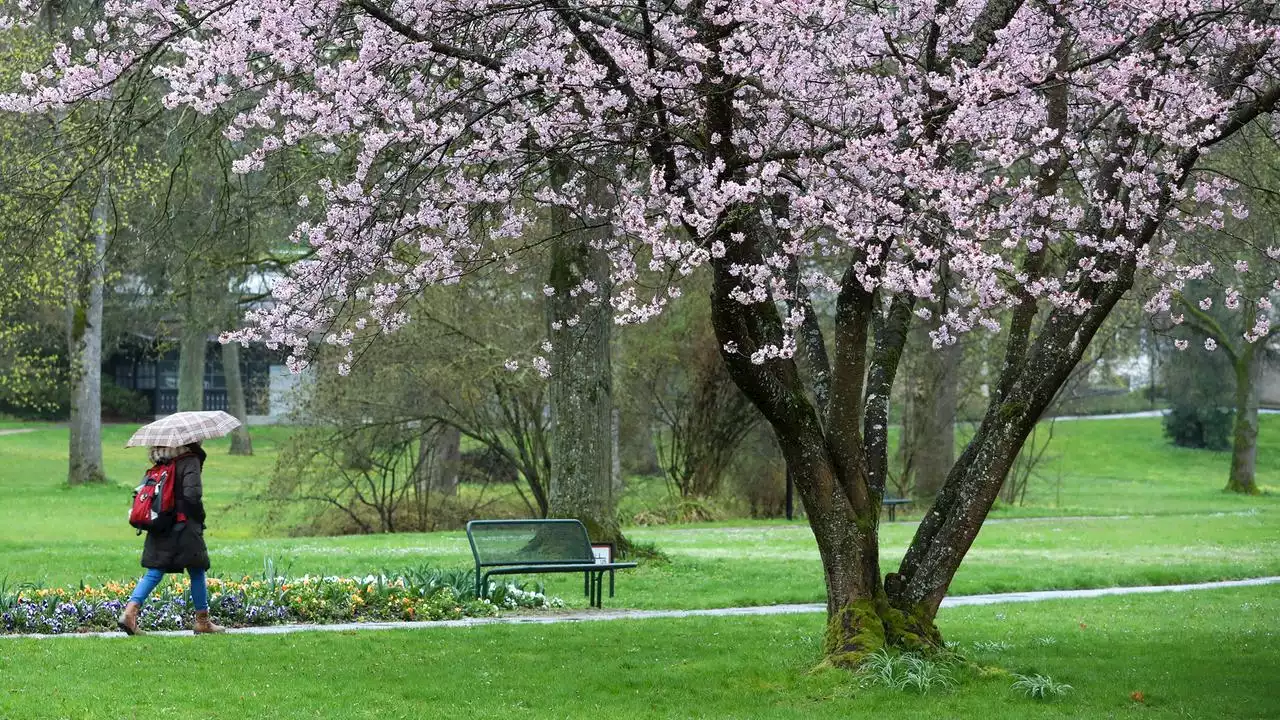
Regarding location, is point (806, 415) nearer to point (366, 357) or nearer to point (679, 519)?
point (366, 357)

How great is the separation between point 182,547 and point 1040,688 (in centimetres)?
571

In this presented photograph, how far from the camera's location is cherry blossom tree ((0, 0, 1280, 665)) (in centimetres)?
785

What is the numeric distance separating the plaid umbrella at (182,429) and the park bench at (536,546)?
2701 millimetres

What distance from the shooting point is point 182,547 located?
10.0 m

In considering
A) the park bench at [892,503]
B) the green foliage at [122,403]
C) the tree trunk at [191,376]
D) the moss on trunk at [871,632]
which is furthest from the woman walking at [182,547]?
the green foliage at [122,403]

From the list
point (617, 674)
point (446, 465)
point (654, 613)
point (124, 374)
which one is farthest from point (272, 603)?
Answer: point (124, 374)

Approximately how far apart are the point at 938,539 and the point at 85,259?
46.0ft

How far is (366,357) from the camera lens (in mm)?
21891

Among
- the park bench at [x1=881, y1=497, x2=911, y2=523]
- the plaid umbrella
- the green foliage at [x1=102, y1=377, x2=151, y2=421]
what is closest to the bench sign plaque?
the plaid umbrella

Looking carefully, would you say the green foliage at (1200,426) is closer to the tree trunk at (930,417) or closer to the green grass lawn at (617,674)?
the tree trunk at (930,417)

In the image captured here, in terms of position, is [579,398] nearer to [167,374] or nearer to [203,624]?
[203,624]

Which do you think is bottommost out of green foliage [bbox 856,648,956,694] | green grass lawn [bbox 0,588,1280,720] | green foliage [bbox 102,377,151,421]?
green grass lawn [bbox 0,588,1280,720]

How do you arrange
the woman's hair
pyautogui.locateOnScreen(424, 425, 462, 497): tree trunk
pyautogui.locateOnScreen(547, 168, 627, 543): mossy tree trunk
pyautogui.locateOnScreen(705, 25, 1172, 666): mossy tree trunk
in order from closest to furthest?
pyautogui.locateOnScreen(705, 25, 1172, 666): mossy tree trunk
the woman's hair
pyautogui.locateOnScreen(547, 168, 627, 543): mossy tree trunk
pyautogui.locateOnScreen(424, 425, 462, 497): tree trunk

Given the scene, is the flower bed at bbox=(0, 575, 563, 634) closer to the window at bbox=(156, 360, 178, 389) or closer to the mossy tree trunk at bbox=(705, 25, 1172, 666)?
the mossy tree trunk at bbox=(705, 25, 1172, 666)
